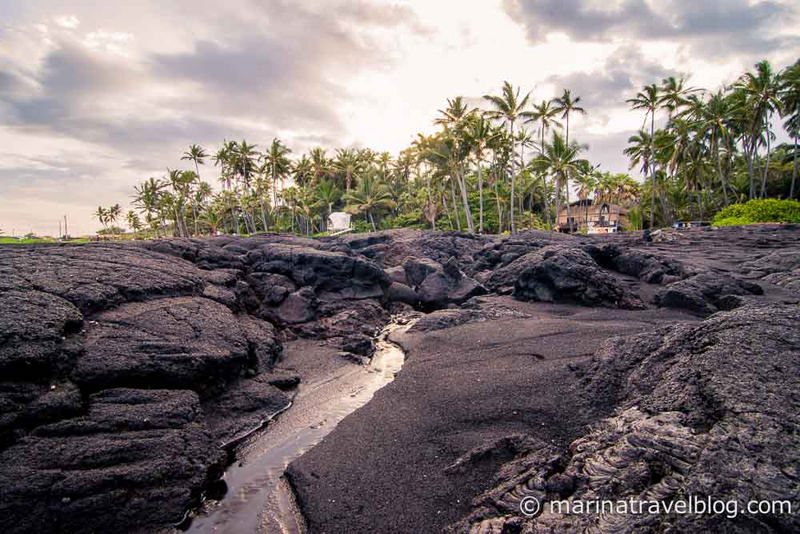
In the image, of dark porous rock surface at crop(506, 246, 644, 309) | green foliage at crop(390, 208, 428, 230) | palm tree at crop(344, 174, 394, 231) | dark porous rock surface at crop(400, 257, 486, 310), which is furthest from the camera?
palm tree at crop(344, 174, 394, 231)

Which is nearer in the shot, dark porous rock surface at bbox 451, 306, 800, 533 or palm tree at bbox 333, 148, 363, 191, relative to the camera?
dark porous rock surface at bbox 451, 306, 800, 533

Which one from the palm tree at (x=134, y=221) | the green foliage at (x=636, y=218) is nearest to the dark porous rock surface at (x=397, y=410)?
the green foliage at (x=636, y=218)

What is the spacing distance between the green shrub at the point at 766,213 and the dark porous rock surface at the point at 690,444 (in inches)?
1372

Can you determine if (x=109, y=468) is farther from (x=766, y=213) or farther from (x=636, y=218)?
(x=636, y=218)

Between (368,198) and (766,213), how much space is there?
43.4 m

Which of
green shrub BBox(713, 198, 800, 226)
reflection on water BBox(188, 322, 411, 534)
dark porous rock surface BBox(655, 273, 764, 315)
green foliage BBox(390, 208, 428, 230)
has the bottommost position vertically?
reflection on water BBox(188, 322, 411, 534)

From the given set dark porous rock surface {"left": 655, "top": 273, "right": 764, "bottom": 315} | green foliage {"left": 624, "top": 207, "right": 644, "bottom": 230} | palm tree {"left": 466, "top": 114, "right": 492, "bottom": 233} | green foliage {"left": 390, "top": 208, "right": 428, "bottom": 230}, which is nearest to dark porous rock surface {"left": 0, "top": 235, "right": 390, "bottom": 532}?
dark porous rock surface {"left": 655, "top": 273, "right": 764, "bottom": 315}

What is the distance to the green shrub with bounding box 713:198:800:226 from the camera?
29.8 m

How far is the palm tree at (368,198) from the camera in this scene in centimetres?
5594

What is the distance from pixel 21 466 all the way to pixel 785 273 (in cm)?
2129

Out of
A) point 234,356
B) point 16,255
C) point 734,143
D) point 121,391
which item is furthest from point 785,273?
point 734,143

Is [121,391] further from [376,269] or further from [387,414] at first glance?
[376,269]

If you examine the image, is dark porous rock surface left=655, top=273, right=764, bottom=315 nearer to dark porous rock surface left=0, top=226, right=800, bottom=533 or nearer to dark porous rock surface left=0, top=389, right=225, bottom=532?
dark porous rock surface left=0, top=226, right=800, bottom=533

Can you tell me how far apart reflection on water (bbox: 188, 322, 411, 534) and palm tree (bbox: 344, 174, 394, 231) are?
47.0 m
